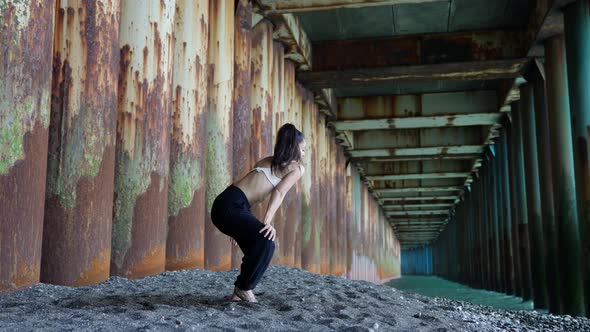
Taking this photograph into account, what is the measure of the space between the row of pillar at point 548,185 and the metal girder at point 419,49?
0.91 m

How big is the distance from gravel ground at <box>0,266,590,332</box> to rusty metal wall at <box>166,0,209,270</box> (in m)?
0.66

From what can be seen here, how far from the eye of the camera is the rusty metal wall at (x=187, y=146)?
805 cm

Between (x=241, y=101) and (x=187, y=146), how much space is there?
2471mm

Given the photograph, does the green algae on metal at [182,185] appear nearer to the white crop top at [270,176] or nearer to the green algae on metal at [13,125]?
the white crop top at [270,176]

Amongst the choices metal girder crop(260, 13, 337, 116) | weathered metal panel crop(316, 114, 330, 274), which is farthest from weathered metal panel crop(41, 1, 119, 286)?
weathered metal panel crop(316, 114, 330, 274)

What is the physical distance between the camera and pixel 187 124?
8328mm

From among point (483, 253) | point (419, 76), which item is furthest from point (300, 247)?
point (483, 253)

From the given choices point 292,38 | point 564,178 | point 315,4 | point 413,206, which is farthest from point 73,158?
point 413,206

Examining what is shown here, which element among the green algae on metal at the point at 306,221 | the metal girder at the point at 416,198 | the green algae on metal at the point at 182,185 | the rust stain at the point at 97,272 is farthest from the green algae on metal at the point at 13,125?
the metal girder at the point at 416,198

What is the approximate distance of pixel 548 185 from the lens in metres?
13.5

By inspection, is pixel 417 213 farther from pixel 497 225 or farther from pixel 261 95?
pixel 261 95

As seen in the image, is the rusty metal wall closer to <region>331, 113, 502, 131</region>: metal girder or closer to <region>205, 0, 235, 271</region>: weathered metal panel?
<region>205, 0, 235, 271</region>: weathered metal panel

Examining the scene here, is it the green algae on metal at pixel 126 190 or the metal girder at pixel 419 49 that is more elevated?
the metal girder at pixel 419 49

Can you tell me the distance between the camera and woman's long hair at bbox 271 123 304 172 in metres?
5.56
